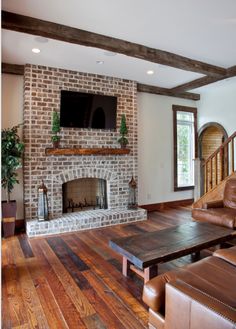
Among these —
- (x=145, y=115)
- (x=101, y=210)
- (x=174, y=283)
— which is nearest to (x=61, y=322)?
(x=174, y=283)

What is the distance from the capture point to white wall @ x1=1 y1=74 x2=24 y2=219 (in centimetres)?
444

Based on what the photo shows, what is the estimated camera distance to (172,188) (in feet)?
20.6

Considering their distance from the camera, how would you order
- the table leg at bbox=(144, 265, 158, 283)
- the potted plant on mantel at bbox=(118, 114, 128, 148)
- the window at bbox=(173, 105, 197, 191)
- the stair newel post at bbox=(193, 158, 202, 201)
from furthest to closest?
the window at bbox=(173, 105, 197, 191) < the stair newel post at bbox=(193, 158, 202, 201) < the potted plant on mantel at bbox=(118, 114, 128, 148) < the table leg at bbox=(144, 265, 158, 283)

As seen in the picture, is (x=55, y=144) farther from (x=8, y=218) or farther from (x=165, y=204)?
(x=165, y=204)

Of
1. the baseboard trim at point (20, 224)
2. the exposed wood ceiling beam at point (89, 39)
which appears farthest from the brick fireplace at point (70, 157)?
the exposed wood ceiling beam at point (89, 39)

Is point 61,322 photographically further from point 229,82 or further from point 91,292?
point 229,82

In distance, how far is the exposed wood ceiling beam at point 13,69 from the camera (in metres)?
4.34

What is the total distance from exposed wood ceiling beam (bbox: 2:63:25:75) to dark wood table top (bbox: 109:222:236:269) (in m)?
3.51

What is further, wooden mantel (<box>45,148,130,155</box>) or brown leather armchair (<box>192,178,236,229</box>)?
wooden mantel (<box>45,148,130,155</box>)

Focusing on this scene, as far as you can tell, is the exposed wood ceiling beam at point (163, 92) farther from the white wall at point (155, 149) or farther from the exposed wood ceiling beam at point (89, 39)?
the exposed wood ceiling beam at point (89, 39)

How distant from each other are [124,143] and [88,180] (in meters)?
1.09

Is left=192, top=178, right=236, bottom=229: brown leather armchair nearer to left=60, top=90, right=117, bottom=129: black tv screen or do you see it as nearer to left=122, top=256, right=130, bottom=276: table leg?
left=122, top=256, right=130, bottom=276: table leg

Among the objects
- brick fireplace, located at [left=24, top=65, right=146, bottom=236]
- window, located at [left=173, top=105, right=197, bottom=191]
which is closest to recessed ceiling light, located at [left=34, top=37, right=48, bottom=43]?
brick fireplace, located at [left=24, top=65, right=146, bottom=236]

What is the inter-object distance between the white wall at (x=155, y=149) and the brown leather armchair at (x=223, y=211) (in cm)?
188
